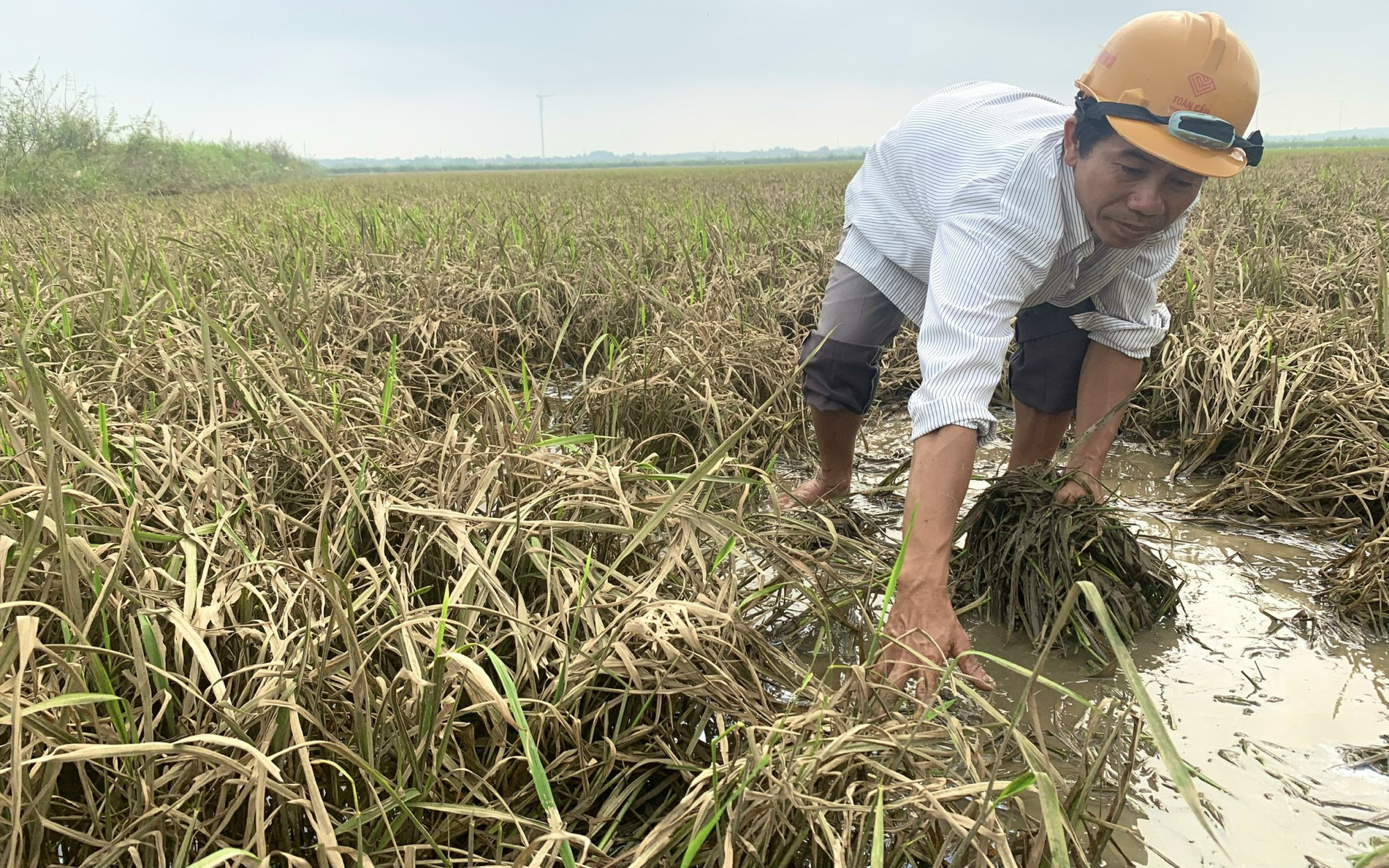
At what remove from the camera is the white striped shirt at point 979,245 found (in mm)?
1554

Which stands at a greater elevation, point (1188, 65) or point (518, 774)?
point (1188, 65)

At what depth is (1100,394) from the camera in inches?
87.0

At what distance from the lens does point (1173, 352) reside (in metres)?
2.89

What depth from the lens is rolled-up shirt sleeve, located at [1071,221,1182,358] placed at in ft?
6.69

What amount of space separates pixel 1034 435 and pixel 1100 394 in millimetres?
263

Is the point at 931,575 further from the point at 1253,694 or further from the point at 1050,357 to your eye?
the point at 1050,357

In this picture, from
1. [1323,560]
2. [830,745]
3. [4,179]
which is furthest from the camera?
[4,179]

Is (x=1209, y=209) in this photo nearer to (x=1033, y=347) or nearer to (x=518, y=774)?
(x=1033, y=347)

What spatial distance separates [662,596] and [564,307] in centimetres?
271

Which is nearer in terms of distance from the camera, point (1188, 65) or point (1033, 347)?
point (1188, 65)

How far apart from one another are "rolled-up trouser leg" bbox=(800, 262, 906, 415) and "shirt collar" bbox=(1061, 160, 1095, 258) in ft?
1.77

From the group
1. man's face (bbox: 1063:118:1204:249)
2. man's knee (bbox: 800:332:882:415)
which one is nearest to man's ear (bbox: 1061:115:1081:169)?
man's face (bbox: 1063:118:1204:249)

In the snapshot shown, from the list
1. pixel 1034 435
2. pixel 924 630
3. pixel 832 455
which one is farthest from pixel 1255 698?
pixel 832 455

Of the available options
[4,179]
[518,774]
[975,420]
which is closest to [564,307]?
[975,420]
